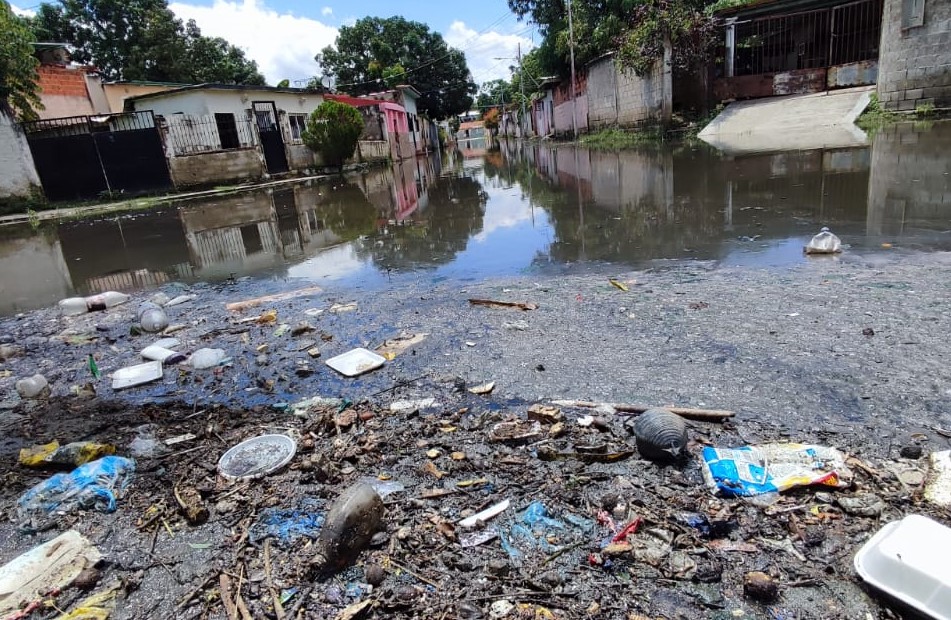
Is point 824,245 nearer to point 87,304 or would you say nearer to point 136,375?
point 136,375

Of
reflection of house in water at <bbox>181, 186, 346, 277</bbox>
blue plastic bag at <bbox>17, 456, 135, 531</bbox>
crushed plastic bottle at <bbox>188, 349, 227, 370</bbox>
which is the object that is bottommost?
blue plastic bag at <bbox>17, 456, 135, 531</bbox>

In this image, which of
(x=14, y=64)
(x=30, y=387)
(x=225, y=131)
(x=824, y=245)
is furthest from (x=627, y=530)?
(x=225, y=131)

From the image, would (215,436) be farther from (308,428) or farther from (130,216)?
(130,216)

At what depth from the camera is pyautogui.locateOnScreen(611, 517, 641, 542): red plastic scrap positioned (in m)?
1.82

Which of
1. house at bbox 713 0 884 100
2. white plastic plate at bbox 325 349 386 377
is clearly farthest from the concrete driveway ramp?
white plastic plate at bbox 325 349 386 377

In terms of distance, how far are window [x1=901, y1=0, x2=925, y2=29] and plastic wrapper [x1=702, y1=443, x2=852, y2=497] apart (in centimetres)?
1665

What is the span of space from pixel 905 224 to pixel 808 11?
1616cm

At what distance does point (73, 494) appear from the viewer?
225cm

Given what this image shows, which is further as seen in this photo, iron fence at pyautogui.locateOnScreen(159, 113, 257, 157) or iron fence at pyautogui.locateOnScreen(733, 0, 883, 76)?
iron fence at pyautogui.locateOnScreen(159, 113, 257, 157)

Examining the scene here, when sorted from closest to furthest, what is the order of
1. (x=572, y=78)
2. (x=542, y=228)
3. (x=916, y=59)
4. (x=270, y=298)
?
(x=270, y=298) → (x=542, y=228) → (x=916, y=59) → (x=572, y=78)

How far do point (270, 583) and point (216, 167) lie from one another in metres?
19.9

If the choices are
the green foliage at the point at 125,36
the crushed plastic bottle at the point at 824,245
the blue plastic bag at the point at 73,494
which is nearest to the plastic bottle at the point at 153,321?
the blue plastic bag at the point at 73,494

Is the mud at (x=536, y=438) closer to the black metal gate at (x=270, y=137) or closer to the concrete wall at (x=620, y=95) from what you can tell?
the concrete wall at (x=620, y=95)

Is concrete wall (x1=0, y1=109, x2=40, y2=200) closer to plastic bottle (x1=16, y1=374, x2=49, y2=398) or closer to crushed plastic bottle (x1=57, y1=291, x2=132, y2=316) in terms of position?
crushed plastic bottle (x1=57, y1=291, x2=132, y2=316)
